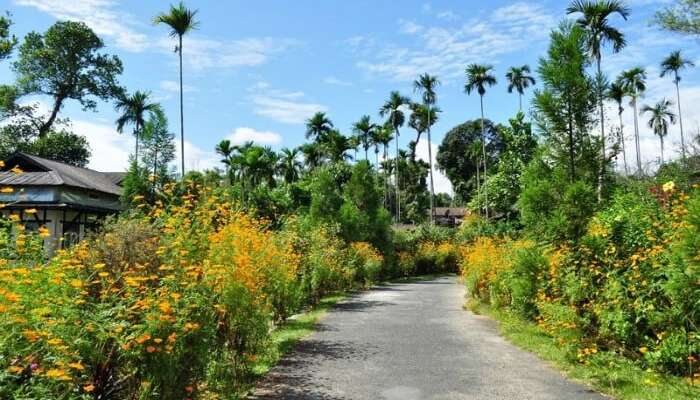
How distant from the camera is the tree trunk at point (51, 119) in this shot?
42719mm

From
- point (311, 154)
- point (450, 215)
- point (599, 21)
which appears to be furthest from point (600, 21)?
point (450, 215)

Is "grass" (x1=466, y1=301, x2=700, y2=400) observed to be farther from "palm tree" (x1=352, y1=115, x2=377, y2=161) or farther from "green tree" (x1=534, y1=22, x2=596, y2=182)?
"palm tree" (x1=352, y1=115, x2=377, y2=161)

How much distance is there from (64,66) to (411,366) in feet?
141

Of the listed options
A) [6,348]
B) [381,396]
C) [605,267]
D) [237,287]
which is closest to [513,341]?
[605,267]

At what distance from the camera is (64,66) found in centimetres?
4188

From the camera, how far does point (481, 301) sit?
50.7 ft

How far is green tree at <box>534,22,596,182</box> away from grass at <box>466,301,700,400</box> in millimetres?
3113

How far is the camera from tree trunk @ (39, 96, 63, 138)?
42.7 m

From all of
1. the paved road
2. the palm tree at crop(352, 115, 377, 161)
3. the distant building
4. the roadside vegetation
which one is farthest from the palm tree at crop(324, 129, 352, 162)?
the paved road

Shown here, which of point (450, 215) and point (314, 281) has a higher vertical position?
point (450, 215)

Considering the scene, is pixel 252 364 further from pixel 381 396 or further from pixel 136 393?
pixel 136 393

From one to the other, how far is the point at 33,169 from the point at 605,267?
2953 centimetres

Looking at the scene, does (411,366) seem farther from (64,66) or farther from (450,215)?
(450,215)

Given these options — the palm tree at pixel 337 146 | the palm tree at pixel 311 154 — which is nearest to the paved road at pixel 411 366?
the palm tree at pixel 337 146
